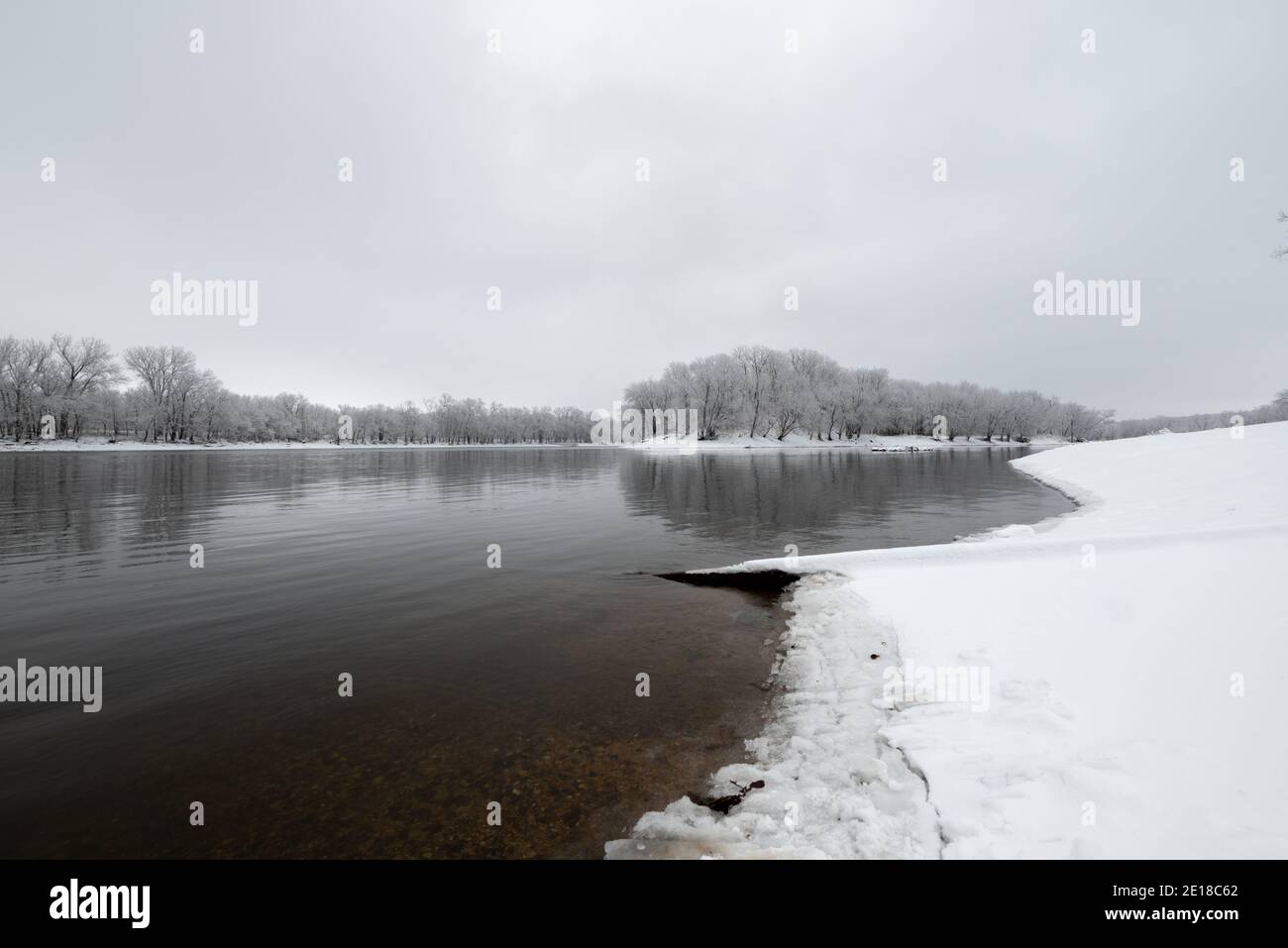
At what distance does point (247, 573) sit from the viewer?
13.6 meters

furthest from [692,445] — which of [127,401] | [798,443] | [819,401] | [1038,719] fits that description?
[127,401]

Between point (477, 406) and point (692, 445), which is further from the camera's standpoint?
point (477, 406)

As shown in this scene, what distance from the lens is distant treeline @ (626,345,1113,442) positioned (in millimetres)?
120312

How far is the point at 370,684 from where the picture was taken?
799 centimetres

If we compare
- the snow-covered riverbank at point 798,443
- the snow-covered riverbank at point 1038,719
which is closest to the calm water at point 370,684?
the snow-covered riverbank at point 1038,719

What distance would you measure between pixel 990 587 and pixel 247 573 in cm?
1857

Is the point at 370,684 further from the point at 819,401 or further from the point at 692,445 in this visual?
the point at 819,401

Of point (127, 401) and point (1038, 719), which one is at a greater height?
point (127, 401)

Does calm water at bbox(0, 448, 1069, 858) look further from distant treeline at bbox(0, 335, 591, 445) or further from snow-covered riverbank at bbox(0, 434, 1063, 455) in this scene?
distant treeline at bbox(0, 335, 591, 445)

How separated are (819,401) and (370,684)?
132m

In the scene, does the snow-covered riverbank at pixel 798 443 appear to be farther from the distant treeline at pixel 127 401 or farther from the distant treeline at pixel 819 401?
the distant treeline at pixel 127 401

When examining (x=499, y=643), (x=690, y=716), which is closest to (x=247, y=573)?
(x=499, y=643)

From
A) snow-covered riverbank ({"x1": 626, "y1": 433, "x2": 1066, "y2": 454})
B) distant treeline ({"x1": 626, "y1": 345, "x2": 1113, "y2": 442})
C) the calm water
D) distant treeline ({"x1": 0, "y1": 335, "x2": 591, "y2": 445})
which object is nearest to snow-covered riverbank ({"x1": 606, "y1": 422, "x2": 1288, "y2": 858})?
the calm water
